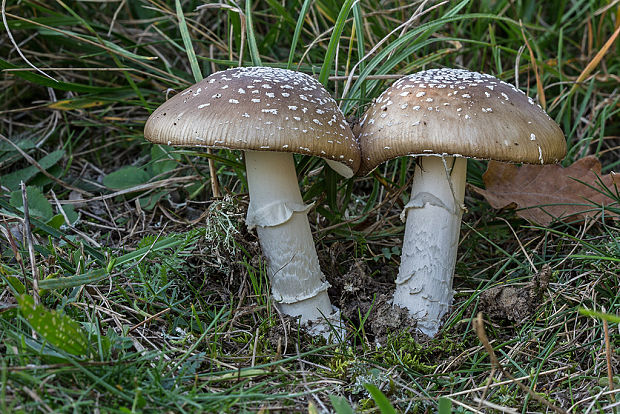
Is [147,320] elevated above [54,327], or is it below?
below

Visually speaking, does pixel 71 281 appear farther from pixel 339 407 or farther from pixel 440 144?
pixel 440 144

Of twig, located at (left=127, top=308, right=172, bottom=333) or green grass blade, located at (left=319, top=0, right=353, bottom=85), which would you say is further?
green grass blade, located at (left=319, top=0, right=353, bottom=85)

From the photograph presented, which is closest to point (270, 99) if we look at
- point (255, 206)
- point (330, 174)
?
point (255, 206)

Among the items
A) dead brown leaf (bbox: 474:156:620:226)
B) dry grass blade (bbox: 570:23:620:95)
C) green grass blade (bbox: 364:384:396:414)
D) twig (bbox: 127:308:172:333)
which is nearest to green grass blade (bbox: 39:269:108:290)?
twig (bbox: 127:308:172:333)

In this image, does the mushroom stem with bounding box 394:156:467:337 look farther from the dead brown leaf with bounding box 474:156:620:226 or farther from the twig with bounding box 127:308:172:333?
the twig with bounding box 127:308:172:333

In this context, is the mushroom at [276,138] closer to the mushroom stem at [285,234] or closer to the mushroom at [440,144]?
the mushroom stem at [285,234]

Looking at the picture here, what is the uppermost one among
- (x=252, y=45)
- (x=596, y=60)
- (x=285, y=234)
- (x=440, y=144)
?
(x=252, y=45)

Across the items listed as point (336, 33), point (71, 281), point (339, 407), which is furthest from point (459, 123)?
point (71, 281)
